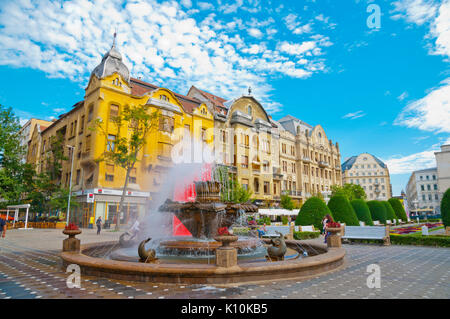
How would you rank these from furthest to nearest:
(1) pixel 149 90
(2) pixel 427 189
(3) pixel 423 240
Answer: (2) pixel 427 189, (1) pixel 149 90, (3) pixel 423 240

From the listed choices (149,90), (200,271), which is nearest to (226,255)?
(200,271)

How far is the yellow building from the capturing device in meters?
32.3

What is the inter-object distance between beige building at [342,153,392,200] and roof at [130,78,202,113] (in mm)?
69857

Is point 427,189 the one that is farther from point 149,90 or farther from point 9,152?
point 9,152

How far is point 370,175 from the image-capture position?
98625 millimetres

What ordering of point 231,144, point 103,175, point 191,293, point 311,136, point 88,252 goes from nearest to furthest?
1. point 191,293
2. point 88,252
3. point 103,175
4. point 231,144
5. point 311,136

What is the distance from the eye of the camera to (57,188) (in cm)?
3662

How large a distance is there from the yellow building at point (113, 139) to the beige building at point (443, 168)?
262 feet

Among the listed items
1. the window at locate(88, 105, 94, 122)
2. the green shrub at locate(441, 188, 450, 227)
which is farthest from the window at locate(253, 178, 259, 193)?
the green shrub at locate(441, 188, 450, 227)

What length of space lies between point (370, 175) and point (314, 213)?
88083 mm
